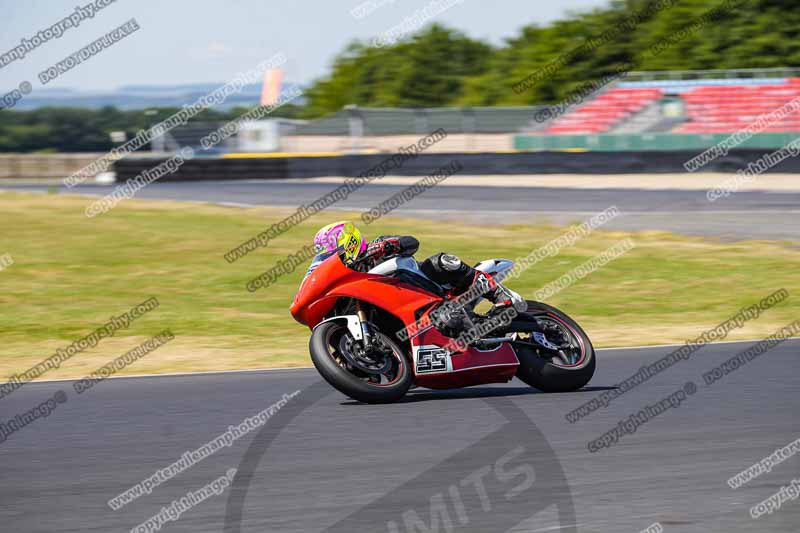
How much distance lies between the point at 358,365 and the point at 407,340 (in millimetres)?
406

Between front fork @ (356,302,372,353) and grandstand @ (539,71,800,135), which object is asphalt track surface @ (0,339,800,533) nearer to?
front fork @ (356,302,372,353)

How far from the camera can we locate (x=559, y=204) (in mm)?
23891

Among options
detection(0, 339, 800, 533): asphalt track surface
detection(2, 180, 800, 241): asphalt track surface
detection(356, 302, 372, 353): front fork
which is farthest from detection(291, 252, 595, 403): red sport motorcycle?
detection(2, 180, 800, 241): asphalt track surface

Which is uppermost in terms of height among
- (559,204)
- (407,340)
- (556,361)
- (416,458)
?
A: (416,458)

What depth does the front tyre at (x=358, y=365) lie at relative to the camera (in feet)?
23.3

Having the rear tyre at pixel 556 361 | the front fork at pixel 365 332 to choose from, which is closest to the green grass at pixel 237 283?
the front fork at pixel 365 332

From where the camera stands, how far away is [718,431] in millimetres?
6512

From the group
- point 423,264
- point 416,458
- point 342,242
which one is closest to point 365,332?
point 342,242

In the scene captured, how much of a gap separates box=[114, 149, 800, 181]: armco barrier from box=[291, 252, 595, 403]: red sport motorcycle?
21.3 meters

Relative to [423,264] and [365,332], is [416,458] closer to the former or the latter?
[365,332]

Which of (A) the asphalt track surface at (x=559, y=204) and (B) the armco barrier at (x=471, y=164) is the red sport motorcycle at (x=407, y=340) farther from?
(B) the armco barrier at (x=471, y=164)

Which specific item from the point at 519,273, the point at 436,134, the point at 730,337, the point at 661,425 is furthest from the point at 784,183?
the point at 661,425

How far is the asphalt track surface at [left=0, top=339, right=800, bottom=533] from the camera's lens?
199 inches

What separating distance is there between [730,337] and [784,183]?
16.9 metres
